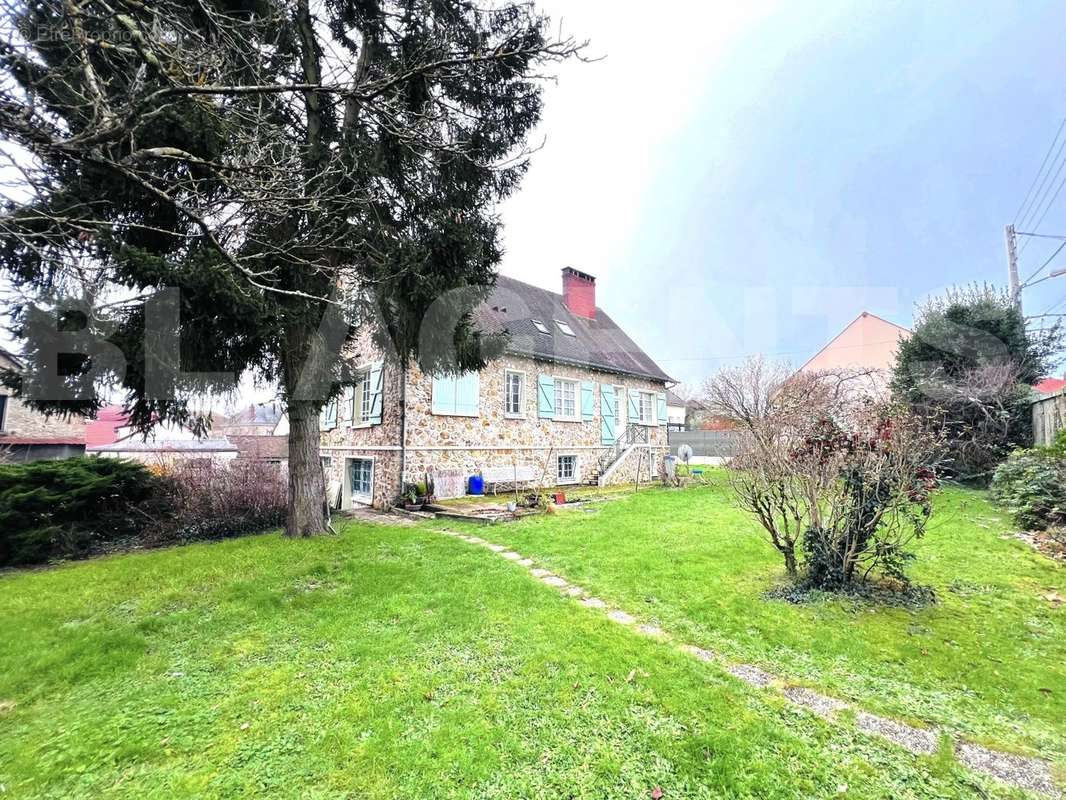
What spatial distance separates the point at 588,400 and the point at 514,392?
3.41m

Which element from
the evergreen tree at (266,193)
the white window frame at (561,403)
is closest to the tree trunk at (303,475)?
the evergreen tree at (266,193)

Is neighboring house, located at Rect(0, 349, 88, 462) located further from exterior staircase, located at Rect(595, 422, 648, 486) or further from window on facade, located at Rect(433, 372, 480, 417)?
exterior staircase, located at Rect(595, 422, 648, 486)

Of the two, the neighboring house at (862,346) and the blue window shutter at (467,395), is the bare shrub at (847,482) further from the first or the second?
the neighboring house at (862,346)

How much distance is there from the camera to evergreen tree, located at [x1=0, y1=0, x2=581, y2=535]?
343 cm

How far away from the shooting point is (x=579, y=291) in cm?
1928

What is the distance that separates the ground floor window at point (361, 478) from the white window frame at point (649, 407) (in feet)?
35.5

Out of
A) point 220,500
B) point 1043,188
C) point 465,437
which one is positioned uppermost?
point 1043,188

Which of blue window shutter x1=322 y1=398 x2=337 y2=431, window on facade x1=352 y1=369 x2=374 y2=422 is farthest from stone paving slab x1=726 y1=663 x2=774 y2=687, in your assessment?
blue window shutter x1=322 y1=398 x2=337 y2=431

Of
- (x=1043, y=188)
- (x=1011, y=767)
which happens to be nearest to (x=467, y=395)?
(x=1011, y=767)

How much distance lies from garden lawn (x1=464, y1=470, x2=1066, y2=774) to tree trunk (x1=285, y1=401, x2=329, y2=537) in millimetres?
3153

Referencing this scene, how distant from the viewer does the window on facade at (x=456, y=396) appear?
11.6m

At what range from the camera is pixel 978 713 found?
271 cm

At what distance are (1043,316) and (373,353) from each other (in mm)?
18748

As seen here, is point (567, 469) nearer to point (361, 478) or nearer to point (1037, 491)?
point (361, 478)
